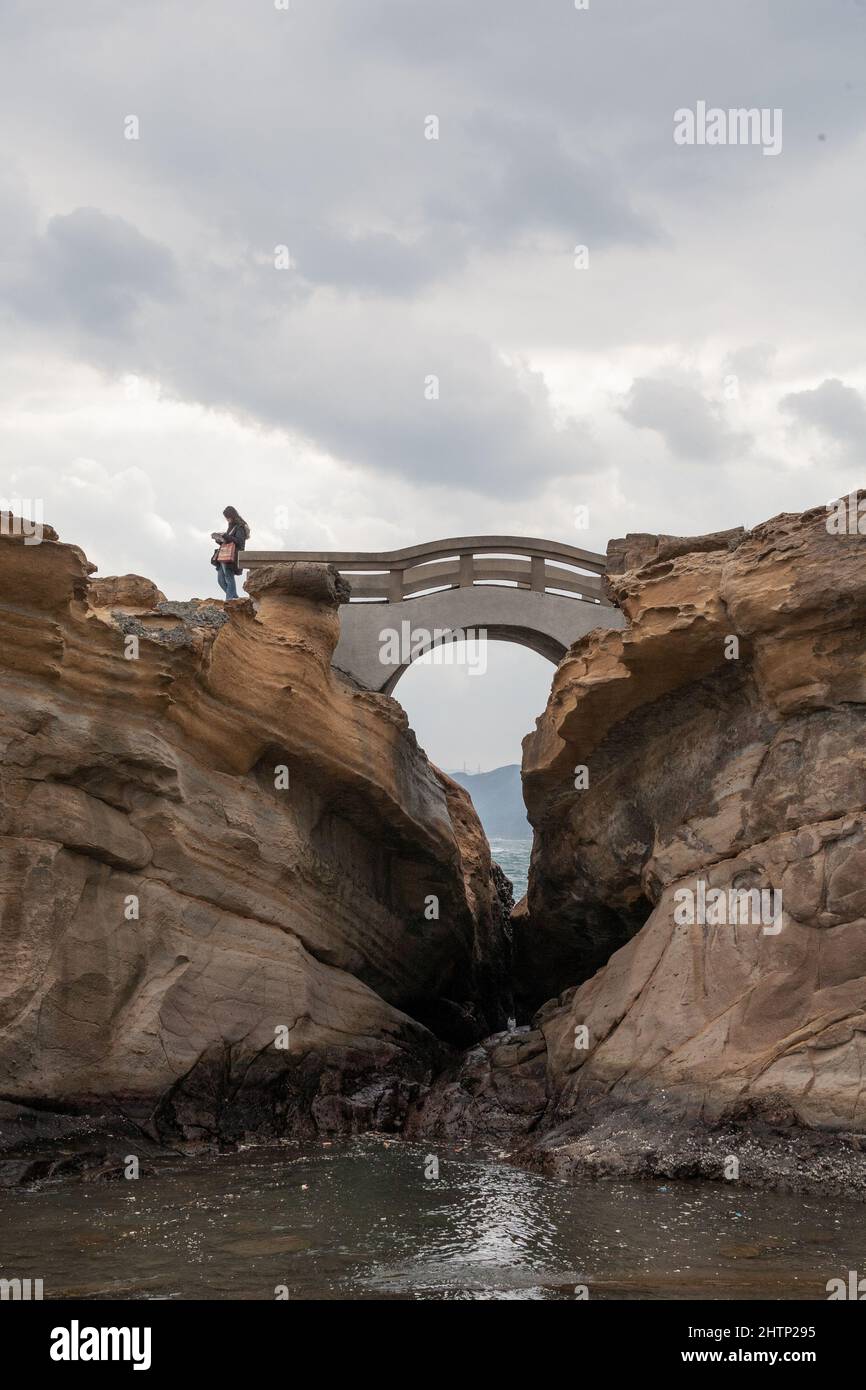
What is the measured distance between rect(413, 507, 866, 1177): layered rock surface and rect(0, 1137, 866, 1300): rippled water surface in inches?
45.8

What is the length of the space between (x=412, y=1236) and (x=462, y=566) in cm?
1295

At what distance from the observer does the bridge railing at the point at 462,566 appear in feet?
62.7

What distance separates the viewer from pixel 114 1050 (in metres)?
11.0

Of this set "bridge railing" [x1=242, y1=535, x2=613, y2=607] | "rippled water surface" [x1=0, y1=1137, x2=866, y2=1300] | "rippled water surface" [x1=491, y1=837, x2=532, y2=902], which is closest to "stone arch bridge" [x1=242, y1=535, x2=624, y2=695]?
"bridge railing" [x1=242, y1=535, x2=613, y2=607]

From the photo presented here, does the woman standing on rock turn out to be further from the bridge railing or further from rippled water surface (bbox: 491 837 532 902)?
rippled water surface (bbox: 491 837 532 902)

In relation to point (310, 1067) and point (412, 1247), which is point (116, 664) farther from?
point (412, 1247)

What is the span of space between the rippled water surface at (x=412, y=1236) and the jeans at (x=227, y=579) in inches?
362

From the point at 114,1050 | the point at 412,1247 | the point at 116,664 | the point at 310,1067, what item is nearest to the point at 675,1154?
the point at 412,1247

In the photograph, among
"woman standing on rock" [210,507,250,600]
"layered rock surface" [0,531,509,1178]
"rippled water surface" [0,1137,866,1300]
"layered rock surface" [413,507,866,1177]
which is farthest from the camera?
"woman standing on rock" [210,507,250,600]

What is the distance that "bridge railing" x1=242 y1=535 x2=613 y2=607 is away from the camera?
19.1 meters

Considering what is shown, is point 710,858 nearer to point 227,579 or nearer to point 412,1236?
point 412,1236

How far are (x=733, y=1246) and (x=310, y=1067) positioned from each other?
230 inches

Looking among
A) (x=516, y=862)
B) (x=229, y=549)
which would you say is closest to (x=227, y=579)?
(x=229, y=549)

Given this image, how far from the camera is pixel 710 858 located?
11.8m
